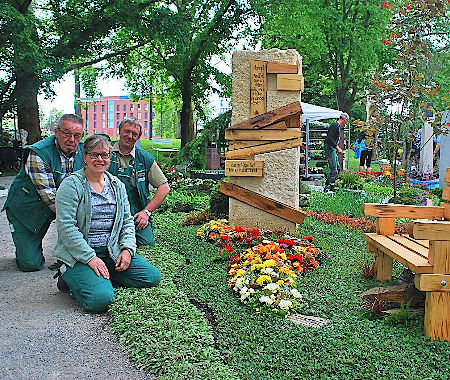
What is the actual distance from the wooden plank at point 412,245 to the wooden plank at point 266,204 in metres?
2.05

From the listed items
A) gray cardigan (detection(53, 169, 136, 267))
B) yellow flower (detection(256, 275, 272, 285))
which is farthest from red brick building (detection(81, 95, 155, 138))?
yellow flower (detection(256, 275, 272, 285))

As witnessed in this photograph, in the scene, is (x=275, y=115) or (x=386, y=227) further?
(x=275, y=115)

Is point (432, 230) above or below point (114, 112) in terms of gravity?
below

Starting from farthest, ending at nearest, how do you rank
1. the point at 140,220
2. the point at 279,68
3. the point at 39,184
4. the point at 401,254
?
the point at 279,68 < the point at 140,220 < the point at 39,184 < the point at 401,254

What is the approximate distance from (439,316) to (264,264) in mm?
1576

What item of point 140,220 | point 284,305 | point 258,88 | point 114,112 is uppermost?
point 114,112

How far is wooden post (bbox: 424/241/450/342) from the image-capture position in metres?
Answer: 3.84

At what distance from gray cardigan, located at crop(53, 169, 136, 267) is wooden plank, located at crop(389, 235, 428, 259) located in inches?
94.5

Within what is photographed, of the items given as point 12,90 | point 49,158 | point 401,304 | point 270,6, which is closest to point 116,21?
point 12,90

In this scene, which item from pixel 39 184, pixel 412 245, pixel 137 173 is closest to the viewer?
pixel 412 245

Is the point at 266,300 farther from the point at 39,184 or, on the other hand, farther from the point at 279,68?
the point at 279,68

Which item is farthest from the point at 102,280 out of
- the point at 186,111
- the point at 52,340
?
the point at 186,111

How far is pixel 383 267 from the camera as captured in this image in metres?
5.27

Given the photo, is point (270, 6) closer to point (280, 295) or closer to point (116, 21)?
point (116, 21)
